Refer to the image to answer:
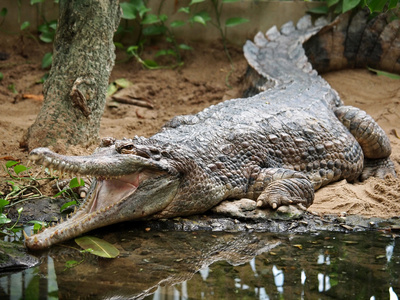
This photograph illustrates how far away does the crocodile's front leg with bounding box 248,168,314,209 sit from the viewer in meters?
4.46

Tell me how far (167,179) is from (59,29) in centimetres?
206

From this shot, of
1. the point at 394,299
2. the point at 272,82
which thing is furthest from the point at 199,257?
the point at 272,82

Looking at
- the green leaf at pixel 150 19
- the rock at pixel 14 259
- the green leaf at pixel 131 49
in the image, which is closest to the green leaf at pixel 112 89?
the green leaf at pixel 131 49

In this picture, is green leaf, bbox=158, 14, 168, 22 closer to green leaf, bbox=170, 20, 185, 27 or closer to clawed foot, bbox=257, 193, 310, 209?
green leaf, bbox=170, 20, 185, 27

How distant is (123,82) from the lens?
7.64 metres

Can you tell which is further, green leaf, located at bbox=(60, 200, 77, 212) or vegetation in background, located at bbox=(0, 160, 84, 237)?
green leaf, located at bbox=(60, 200, 77, 212)

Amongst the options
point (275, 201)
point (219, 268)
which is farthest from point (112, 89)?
point (219, 268)

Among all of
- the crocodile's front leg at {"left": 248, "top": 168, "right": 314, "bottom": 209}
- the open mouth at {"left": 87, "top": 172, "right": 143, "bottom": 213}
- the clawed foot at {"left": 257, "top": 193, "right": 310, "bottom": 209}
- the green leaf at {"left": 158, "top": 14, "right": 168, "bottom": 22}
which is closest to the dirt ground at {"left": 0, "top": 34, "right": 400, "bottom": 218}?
the green leaf at {"left": 158, "top": 14, "right": 168, "bottom": 22}

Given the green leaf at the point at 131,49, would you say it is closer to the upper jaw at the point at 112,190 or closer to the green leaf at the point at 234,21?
the green leaf at the point at 234,21

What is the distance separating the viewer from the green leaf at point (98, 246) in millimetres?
3623

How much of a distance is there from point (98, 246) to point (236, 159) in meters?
1.53

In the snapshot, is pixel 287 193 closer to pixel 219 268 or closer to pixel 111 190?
pixel 219 268

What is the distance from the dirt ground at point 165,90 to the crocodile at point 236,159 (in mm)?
518

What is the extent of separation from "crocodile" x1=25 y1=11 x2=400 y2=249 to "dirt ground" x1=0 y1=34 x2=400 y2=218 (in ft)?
1.70
